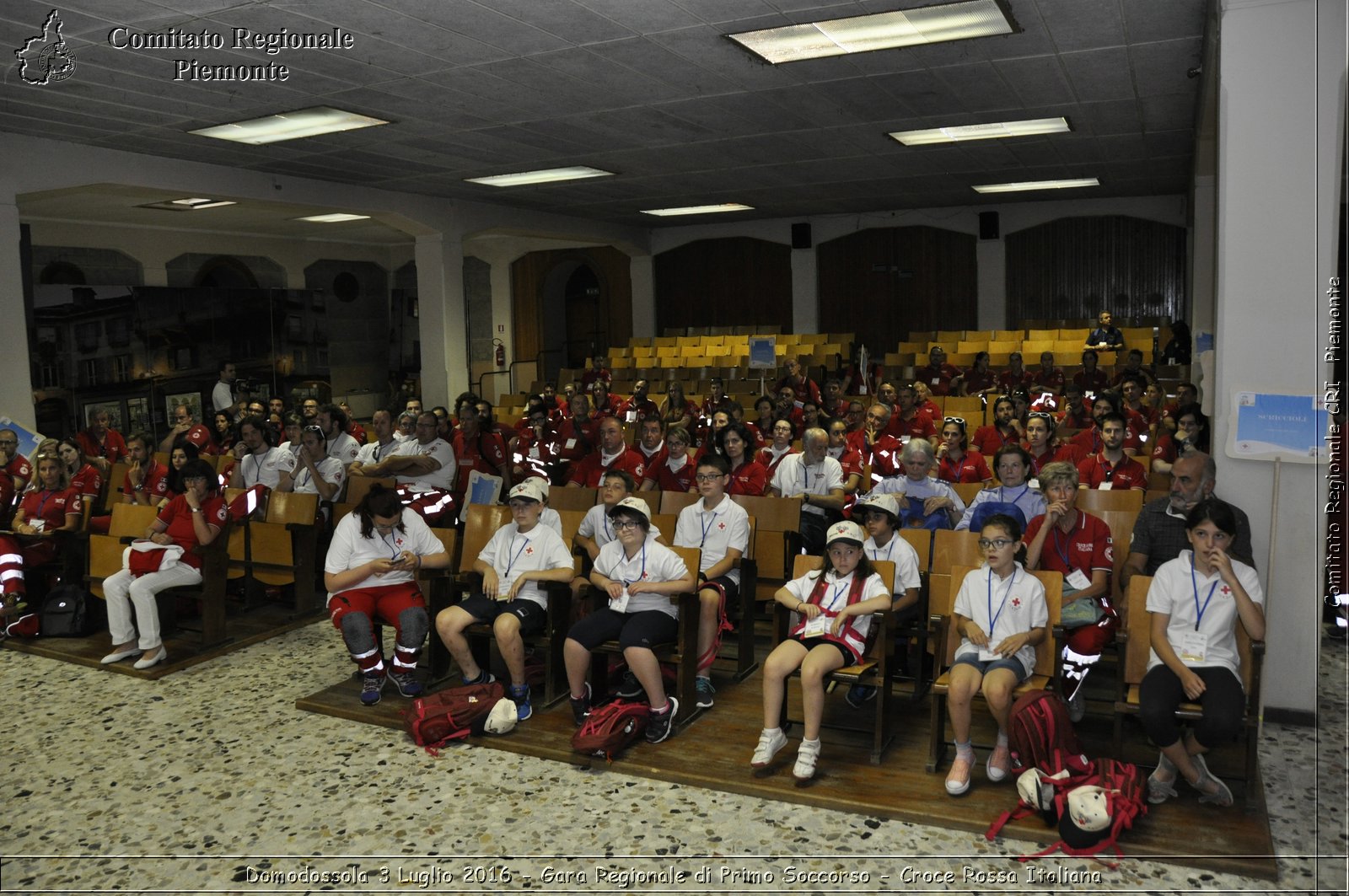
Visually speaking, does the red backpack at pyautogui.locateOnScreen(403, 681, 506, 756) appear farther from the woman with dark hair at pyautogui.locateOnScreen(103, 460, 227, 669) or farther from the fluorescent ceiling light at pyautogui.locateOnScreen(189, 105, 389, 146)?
the fluorescent ceiling light at pyautogui.locateOnScreen(189, 105, 389, 146)

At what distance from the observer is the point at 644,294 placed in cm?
1855

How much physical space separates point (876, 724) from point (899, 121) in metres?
6.27

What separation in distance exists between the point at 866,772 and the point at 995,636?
758 millimetres

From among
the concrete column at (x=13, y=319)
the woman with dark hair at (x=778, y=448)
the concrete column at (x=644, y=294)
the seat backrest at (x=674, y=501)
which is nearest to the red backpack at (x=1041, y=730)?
the seat backrest at (x=674, y=501)

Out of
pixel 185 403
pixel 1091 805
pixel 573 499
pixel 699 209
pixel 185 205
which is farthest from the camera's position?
pixel 699 209

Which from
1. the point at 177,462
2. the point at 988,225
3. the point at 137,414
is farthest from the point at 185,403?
the point at 988,225

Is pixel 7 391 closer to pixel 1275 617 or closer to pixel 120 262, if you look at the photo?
pixel 120 262

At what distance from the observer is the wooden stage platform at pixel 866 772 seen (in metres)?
3.50

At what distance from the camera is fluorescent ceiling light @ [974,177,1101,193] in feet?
43.6

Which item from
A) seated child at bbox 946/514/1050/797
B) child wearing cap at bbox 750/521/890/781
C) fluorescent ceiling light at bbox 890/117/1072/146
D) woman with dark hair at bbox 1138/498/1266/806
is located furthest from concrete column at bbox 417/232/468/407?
woman with dark hair at bbox 1138/498/1266/806

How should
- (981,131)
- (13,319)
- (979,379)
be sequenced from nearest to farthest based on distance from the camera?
1. (13,319)
2. (981,131)
3. (979,379)

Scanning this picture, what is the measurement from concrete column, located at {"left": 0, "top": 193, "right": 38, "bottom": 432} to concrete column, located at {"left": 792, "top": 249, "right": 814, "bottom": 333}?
1175cm

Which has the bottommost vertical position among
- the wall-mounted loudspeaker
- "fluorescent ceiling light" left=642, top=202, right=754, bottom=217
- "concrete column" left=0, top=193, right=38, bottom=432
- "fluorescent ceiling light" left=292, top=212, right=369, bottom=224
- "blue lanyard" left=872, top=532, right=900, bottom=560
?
"blue lanyard" left=872, top=532, right=900, bottom=560

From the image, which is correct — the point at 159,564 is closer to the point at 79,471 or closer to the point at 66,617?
the point at 66,617
